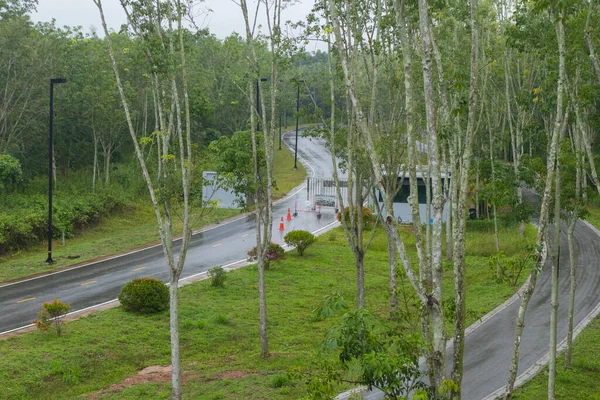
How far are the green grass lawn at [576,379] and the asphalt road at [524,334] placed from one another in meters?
0.68

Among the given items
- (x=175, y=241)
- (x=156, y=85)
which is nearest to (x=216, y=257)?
(x=175, y=241)

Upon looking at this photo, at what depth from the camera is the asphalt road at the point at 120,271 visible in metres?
20.9

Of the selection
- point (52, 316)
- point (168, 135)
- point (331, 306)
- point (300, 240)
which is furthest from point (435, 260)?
point (300, 240)

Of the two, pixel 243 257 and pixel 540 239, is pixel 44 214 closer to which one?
pixel 243 257

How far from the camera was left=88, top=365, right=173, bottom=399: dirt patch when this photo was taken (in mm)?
14525

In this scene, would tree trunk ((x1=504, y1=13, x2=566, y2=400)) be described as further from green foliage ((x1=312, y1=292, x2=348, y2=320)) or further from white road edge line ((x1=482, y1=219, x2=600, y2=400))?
white road edge line ((x1=482, y1=219, x2=600, y2=400))

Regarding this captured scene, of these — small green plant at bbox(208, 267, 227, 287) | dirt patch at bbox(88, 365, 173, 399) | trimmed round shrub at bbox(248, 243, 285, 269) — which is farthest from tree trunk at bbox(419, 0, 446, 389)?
trimmed round shrub at bbox(248, 243, 285, 269)

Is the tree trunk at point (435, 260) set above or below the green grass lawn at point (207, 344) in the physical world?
above

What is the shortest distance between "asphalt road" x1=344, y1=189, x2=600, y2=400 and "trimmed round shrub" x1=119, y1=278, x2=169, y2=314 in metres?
8.32

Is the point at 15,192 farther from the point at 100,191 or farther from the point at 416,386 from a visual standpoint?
the point at 416,386

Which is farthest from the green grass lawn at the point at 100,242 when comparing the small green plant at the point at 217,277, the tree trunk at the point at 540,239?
the tree trunk at the point at 540,239

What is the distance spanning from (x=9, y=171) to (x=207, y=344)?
Result: 62.3 feet

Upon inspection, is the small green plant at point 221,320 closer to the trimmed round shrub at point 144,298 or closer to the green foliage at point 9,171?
the trimmed round shrub at point 144,298

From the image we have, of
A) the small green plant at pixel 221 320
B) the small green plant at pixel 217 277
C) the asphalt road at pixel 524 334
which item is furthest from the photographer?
the small green plant at pixel 217 277
